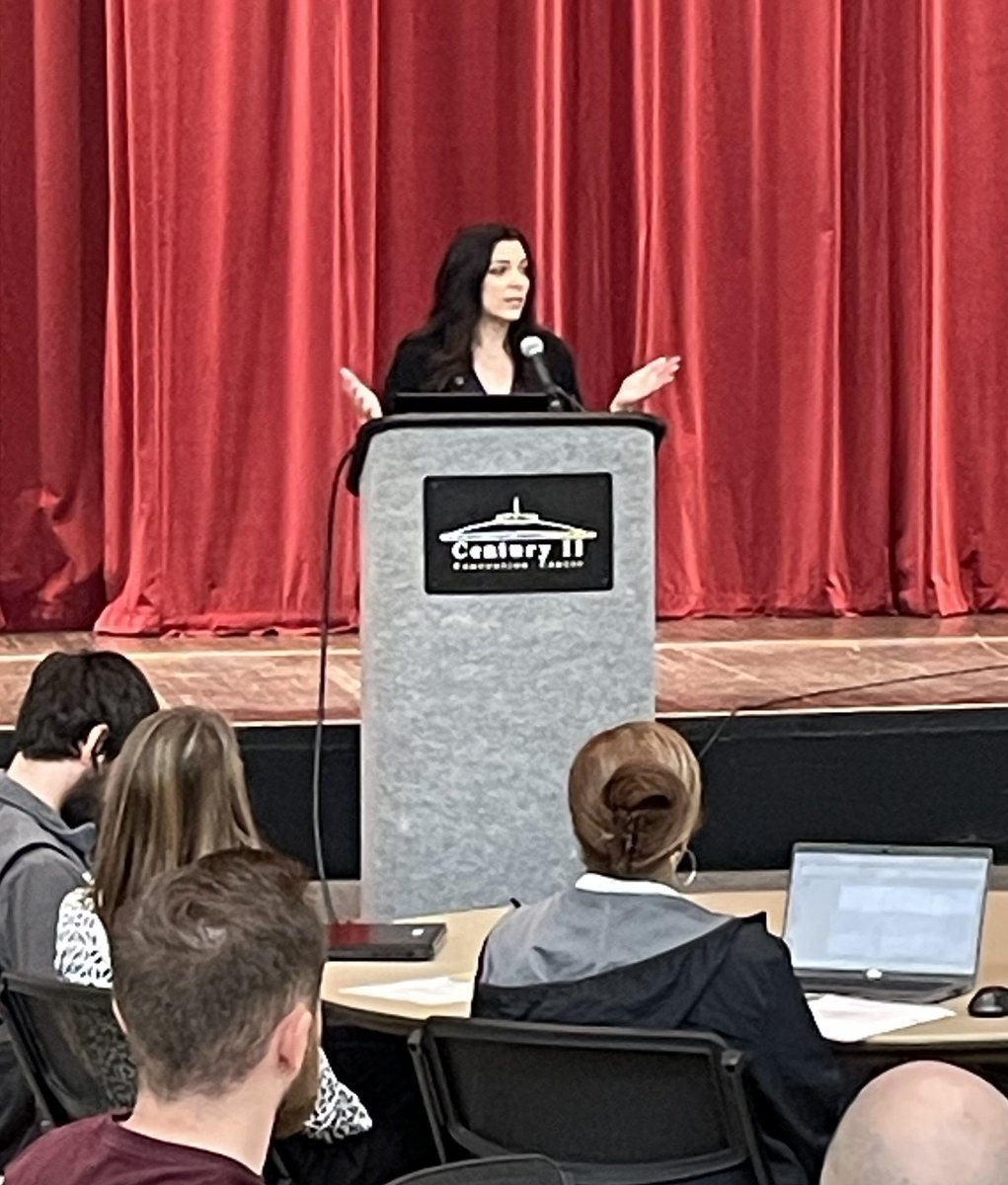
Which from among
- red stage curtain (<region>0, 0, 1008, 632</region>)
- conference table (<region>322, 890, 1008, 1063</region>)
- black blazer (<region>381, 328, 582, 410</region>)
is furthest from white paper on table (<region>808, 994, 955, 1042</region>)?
red stage curtain (<region>0, 0, 1008, 632</region>)

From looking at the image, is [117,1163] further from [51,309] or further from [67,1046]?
[51,309]

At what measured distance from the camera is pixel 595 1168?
9.02 ft

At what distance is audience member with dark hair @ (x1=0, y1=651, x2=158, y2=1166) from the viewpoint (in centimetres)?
323

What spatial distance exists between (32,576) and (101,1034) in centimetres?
501

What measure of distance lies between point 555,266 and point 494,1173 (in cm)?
612

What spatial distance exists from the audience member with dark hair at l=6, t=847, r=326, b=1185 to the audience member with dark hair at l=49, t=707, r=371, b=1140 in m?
0.96

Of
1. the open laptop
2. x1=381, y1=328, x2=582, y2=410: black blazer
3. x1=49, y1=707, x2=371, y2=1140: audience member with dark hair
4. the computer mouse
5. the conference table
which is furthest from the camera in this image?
x1=381, y1=328, x2=582, y2=410: black blazer

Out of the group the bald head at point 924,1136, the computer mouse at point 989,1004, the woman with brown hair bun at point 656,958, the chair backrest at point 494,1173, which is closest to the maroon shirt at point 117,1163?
the chair backrest at point 494,1173

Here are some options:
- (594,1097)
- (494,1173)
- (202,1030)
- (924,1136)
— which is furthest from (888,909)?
(924,1136)

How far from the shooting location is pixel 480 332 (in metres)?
5.34

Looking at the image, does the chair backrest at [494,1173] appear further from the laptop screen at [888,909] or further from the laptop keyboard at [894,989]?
the laptop screen at [888,909]

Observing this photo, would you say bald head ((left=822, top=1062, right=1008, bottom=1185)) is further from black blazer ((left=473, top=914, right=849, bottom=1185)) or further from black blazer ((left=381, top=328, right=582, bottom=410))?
black blazer ((left=381, top=328, right=582, bottom=410))

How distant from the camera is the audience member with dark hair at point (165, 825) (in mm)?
3018

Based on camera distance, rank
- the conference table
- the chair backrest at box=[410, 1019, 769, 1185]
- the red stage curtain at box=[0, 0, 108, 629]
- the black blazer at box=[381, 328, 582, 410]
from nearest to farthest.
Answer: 1. the chair backrest at box=[410, 1019, 769, 1185]
2. the conference table
3. the black blazer at box=[381, 328, 582, 410]
4. the red stage curtain at box=[0, 0, 108, 629]
